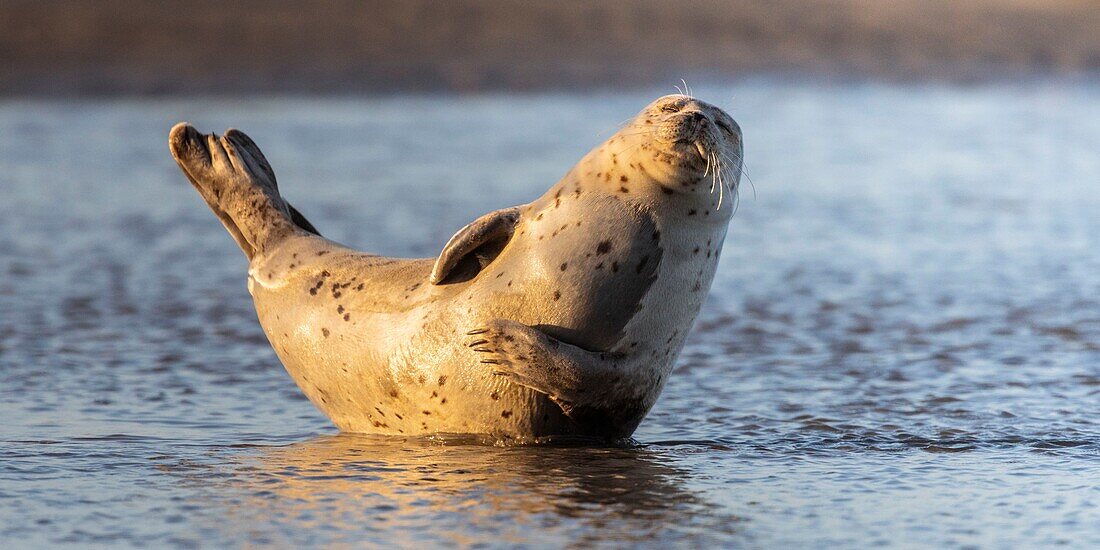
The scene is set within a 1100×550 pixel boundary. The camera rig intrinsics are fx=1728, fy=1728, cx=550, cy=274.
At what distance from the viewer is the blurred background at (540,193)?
15.9 feet

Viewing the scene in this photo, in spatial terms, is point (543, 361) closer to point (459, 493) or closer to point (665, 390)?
point (459, 493)

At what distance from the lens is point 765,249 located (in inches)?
398

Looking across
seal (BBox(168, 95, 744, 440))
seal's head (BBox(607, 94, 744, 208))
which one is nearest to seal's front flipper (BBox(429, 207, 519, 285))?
seal (BBox(168, 95, 744, 440))

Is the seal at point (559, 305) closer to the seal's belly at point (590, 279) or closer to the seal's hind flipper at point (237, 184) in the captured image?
the seal's belly at point (590, 279)

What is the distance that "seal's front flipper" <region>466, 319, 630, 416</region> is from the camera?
17.0 feet

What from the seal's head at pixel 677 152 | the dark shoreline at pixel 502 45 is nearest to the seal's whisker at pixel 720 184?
the seal's head at pixel 677 152

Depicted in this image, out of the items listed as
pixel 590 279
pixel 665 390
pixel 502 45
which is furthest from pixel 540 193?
pixel 590 279

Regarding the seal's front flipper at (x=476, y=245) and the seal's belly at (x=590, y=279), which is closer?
the seal's belly at (x=590, y=279)

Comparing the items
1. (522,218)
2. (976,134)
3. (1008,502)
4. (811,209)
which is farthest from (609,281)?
(976,134)

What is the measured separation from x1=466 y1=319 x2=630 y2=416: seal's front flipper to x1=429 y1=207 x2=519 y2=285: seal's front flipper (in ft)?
0.99

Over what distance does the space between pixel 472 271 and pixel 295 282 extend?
0.74 meters

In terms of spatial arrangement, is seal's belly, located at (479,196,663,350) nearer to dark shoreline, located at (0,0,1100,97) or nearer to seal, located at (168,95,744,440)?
seal, located at (168,95,744,440)

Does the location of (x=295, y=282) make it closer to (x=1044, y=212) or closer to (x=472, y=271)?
(x=472, y=271)

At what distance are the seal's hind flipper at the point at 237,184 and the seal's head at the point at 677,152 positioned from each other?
1.49m
